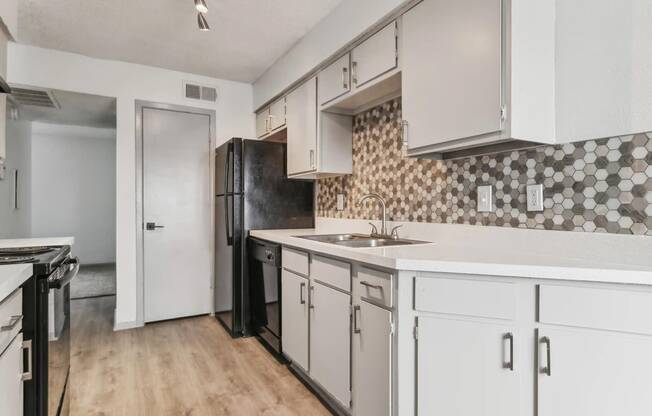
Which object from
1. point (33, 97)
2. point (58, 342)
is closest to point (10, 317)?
point (58, 342)

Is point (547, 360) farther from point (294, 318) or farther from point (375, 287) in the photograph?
point (294, 318)

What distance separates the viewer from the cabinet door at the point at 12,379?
1040mm

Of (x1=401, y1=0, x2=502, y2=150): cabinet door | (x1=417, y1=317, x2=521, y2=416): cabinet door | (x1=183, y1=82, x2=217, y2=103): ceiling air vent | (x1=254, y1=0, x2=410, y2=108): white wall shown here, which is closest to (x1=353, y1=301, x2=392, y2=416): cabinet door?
(x1=417, y1=317, x2=521, y2=416): cabinet door

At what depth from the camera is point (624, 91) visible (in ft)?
4.63

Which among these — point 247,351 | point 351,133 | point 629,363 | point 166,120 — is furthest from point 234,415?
point 166,120

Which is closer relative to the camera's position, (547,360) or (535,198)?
(547,360)

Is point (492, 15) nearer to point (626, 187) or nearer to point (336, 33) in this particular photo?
point (626, 187)

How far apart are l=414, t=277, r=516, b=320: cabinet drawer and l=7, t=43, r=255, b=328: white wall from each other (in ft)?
9.86

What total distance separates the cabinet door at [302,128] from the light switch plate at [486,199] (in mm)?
1296

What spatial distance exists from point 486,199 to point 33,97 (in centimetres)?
422

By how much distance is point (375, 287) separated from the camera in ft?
5.34

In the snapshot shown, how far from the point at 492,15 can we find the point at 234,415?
89.7 inches

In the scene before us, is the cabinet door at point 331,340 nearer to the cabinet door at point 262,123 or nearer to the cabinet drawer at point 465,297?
the cabinet drawer at point 465,297

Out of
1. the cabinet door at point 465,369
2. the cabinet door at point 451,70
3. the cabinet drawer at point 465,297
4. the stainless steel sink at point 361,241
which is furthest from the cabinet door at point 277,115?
the cabinet door at point 465,369
